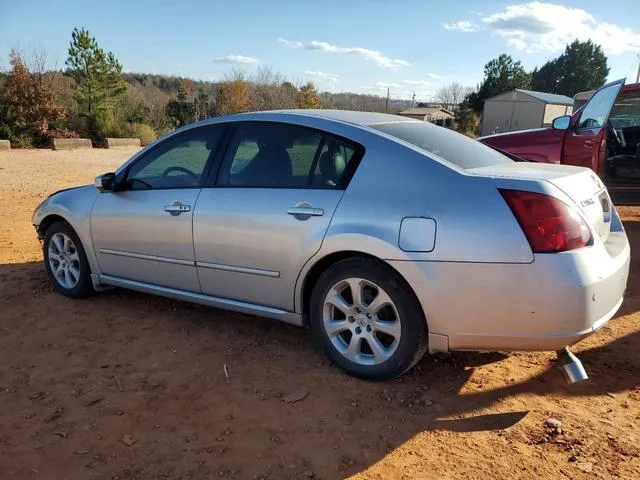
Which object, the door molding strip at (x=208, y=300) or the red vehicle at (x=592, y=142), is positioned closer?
the door molding strip at (x=208, y=300)

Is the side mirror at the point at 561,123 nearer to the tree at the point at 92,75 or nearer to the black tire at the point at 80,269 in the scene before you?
the black tire at the point at 80,269

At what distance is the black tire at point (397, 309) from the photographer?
9.37 ft

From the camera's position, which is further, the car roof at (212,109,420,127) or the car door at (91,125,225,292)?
the car door at (91,125,225,292)

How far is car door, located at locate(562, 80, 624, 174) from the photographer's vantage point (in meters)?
5.92

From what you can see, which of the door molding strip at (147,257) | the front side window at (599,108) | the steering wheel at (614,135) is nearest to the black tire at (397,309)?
the door molding strip at (147,257)

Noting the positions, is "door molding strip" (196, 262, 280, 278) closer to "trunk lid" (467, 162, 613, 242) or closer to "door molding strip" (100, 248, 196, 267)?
"door molding strip" (100, 248, 196, 267)

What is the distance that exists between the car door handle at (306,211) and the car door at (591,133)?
13.7 ft

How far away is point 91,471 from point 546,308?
2.29 metres

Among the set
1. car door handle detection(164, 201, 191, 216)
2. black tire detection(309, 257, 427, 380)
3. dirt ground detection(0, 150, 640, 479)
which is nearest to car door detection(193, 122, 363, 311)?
car door handle detection(164, 201, 191, 216)

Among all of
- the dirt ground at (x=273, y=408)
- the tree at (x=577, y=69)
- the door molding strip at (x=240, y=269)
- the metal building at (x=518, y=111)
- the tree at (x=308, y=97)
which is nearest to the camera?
the dirt ground at (x=273, y=408)

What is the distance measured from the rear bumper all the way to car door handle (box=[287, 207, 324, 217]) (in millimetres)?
584

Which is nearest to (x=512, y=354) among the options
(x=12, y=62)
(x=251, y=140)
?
(x=251, y=140)

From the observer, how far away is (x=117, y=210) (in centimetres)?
412

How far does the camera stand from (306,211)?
3145mm
